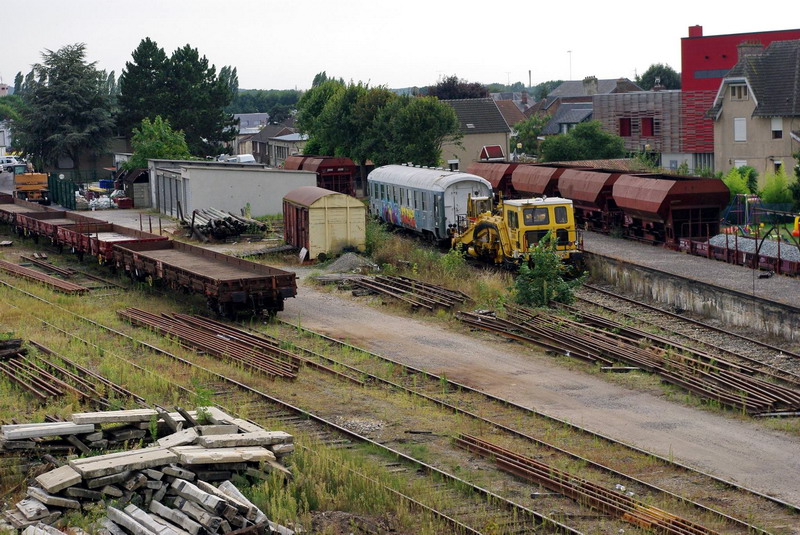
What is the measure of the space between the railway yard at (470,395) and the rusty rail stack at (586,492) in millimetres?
27

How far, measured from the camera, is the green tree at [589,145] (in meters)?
59.4

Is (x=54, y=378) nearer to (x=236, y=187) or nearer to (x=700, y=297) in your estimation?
(x=700, y=297)

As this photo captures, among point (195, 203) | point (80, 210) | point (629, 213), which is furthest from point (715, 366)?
point (80, 210)

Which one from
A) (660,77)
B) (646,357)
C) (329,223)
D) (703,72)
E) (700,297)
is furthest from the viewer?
(660,77)

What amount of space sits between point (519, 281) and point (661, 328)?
385cm

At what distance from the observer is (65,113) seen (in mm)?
70188

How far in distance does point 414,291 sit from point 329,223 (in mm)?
6103

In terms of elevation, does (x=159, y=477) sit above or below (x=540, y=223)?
below

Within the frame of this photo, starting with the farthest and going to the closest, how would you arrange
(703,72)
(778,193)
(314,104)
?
1. (314,104)
2. (703,72)
3. (778,193)

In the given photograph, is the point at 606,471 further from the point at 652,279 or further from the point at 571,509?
the point at 652,279

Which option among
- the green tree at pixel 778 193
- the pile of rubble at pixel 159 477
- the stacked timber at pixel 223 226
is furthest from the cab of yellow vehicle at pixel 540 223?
the pile of rubble at pixel 159 477

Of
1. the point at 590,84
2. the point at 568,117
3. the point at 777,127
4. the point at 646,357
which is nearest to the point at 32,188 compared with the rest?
the point at 777,127

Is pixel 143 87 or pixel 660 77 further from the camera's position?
pixel 660 77

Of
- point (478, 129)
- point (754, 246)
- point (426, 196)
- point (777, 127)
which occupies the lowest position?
point (754, 246)
